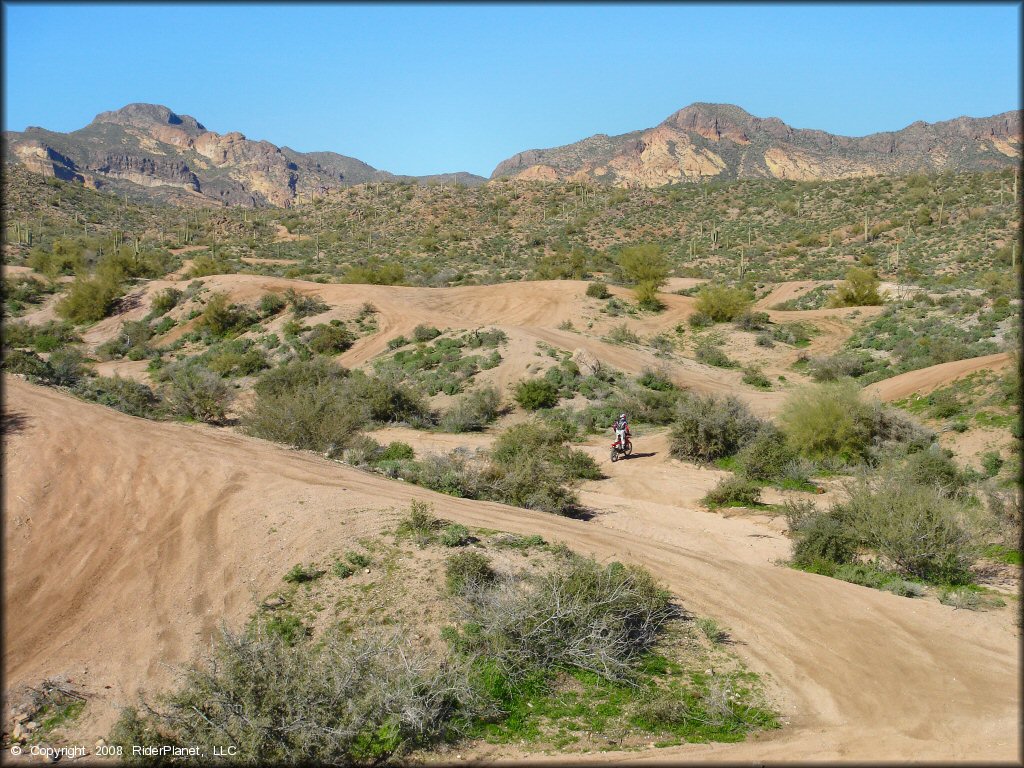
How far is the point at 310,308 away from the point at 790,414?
76.3 feet

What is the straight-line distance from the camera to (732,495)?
15703mm

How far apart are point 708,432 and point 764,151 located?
11695cm

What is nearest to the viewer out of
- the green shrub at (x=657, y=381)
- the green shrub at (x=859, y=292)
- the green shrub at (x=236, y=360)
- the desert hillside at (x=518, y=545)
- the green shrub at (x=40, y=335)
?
the desert hillside at (x=518, y=545)

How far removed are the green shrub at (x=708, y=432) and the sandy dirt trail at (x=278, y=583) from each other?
5756 millimetres

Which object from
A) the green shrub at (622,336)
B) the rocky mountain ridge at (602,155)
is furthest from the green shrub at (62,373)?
the rocky mountain ridge at (602,155)

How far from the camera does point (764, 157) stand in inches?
4737

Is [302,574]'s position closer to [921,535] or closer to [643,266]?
[921,535]

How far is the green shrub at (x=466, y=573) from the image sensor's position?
9156 mm

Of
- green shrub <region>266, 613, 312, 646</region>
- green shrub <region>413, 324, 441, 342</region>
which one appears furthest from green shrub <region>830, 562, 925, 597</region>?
green shrub <region>413, 324, 441, 342</region>

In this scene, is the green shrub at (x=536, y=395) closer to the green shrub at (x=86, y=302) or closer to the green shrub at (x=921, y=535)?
the green shrub at (x=921, y=535)

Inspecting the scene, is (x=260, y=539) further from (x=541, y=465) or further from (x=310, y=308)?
(x=310, y=308)

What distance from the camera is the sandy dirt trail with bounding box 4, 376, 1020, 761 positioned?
24.2 feet

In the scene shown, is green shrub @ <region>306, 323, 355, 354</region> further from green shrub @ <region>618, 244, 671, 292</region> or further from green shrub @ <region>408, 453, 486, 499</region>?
green shrub @ <region>618, 244, 671, 292</region>

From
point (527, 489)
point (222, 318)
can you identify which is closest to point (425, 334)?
point (222, 318)
